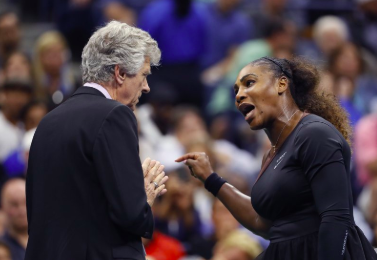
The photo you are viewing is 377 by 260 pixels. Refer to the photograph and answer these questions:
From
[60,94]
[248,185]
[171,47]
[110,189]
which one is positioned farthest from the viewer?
[171,47]

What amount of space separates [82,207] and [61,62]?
16.7ft

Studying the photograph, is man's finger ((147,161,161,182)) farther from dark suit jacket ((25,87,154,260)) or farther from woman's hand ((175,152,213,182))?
woman's hand ((175,152,213,182))

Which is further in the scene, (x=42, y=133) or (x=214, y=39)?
(x=214, y=39)

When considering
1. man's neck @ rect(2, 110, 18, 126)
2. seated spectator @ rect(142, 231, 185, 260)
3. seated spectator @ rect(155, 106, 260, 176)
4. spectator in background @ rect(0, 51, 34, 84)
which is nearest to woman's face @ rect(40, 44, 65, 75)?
spectator in background @ rect(0, 51, 34, 84)

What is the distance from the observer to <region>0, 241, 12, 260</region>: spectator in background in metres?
5.63

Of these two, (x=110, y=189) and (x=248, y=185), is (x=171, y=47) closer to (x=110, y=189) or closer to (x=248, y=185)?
(x=248, y=185)

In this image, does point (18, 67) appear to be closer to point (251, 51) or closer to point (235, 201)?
point (251, 51)

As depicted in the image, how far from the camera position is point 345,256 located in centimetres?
364

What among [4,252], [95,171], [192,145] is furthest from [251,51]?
[95,171]

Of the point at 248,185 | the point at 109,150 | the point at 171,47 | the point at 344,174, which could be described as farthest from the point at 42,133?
the point at 171,47

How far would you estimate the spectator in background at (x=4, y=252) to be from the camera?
5.63 meters

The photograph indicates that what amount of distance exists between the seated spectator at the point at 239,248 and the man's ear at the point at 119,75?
250cm

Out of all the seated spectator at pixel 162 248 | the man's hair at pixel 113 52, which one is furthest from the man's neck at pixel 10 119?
the man's hair at pixel 113 52

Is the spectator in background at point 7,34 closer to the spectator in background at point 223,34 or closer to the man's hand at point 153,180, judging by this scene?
the spectator in background at point 223,34
